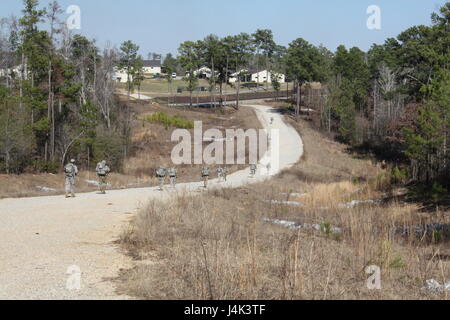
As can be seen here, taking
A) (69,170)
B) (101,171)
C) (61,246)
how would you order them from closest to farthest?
1. (61,246)
2. (69,170)
3. (101,171)

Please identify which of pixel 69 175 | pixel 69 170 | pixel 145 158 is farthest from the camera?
pixel 145 158

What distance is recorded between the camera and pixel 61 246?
436 inches

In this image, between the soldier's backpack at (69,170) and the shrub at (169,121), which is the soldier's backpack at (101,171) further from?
the shrub at (169,121)

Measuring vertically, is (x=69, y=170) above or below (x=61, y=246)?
above

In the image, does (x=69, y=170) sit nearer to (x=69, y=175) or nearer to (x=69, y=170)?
(x=69, y=170)

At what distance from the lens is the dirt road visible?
7.89 meters

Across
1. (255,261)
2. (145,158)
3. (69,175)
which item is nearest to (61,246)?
(255,261)

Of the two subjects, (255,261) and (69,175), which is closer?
(255,261)

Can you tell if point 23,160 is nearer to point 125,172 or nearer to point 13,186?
point 13,186

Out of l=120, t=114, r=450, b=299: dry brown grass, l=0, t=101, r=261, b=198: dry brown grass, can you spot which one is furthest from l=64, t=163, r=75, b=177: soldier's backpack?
l=120, t=114, r=450, b=299: dry brown grass

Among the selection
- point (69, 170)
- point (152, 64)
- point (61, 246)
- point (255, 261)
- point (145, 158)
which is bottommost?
point (145, 158)

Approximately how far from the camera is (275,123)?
2938 inches

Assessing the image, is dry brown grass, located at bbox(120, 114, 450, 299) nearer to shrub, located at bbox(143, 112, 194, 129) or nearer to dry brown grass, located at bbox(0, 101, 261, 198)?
dry brown grass, located at bbox(0, 101, 261, 198)
